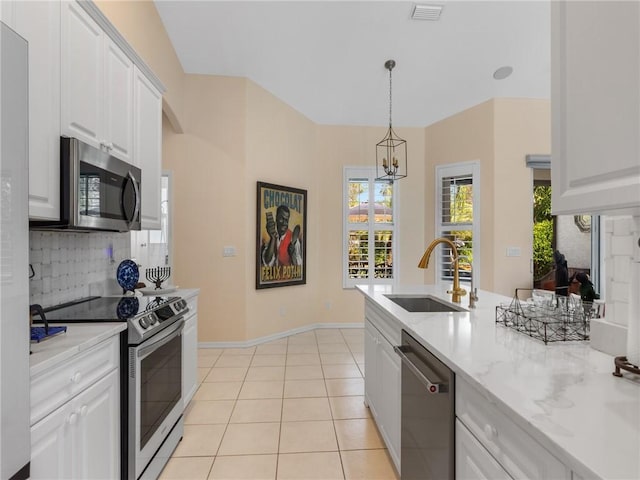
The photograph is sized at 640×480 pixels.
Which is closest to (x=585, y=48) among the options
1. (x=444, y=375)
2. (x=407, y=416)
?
(x=444, y=375)

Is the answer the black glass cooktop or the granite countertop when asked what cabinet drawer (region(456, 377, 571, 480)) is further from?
the black glass cooktop

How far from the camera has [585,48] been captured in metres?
0.93

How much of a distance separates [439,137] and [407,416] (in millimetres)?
4590

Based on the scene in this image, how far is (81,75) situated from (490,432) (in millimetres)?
2310

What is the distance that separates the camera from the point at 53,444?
118 centimetres

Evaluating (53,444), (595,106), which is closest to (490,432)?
(595,106)

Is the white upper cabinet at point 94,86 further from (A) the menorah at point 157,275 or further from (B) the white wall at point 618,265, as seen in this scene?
(B) the white wall at point 618,265

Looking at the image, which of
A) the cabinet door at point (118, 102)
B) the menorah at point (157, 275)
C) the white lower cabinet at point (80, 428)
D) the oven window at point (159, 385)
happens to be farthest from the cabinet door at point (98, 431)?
the cabinet door at point (118, 102)

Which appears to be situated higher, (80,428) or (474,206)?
(474,206)

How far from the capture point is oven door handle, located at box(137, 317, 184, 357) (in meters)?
1.76

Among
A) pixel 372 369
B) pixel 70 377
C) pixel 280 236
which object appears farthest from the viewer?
pixel 280 236

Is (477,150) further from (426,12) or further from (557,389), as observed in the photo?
(557,389)

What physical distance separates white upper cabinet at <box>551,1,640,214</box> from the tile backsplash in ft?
7.79

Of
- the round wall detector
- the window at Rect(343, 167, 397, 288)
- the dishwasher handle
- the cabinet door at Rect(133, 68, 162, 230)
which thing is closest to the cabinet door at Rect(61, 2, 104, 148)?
A: the cabinet door at Rect(133, 68, 162, 230)
